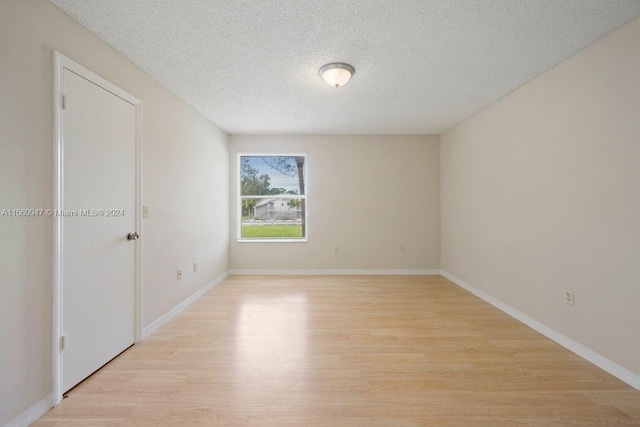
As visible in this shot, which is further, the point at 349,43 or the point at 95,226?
the point at 349,43

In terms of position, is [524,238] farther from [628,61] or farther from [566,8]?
[566,8]

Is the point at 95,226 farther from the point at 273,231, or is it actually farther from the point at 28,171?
the point at 273,231

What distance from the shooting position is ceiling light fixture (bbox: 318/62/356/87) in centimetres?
236

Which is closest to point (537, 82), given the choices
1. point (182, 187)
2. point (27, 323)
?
point (182, 187)

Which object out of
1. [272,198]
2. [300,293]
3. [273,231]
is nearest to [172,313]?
[300,293]

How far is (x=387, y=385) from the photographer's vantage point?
6.00ft

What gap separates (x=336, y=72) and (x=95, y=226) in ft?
7.44

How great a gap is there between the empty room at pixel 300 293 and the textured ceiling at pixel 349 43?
0.06 ft

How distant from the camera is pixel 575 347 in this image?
7.33 ft

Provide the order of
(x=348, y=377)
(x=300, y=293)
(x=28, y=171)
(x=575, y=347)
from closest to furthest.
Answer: (x=28, y=171) < (x=348, y=377) < (x=575, y=347) < (x=300, y=293)

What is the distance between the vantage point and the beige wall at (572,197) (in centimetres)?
187

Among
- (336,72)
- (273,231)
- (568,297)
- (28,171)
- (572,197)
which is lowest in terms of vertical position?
(568,297)

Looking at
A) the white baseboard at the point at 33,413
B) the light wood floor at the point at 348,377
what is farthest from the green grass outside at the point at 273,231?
the white baseboard at the point at 33,413

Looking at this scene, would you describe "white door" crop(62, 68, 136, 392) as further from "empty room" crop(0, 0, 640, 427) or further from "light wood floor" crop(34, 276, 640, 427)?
"light wood floor" crop(34, 276, 640, 427)
